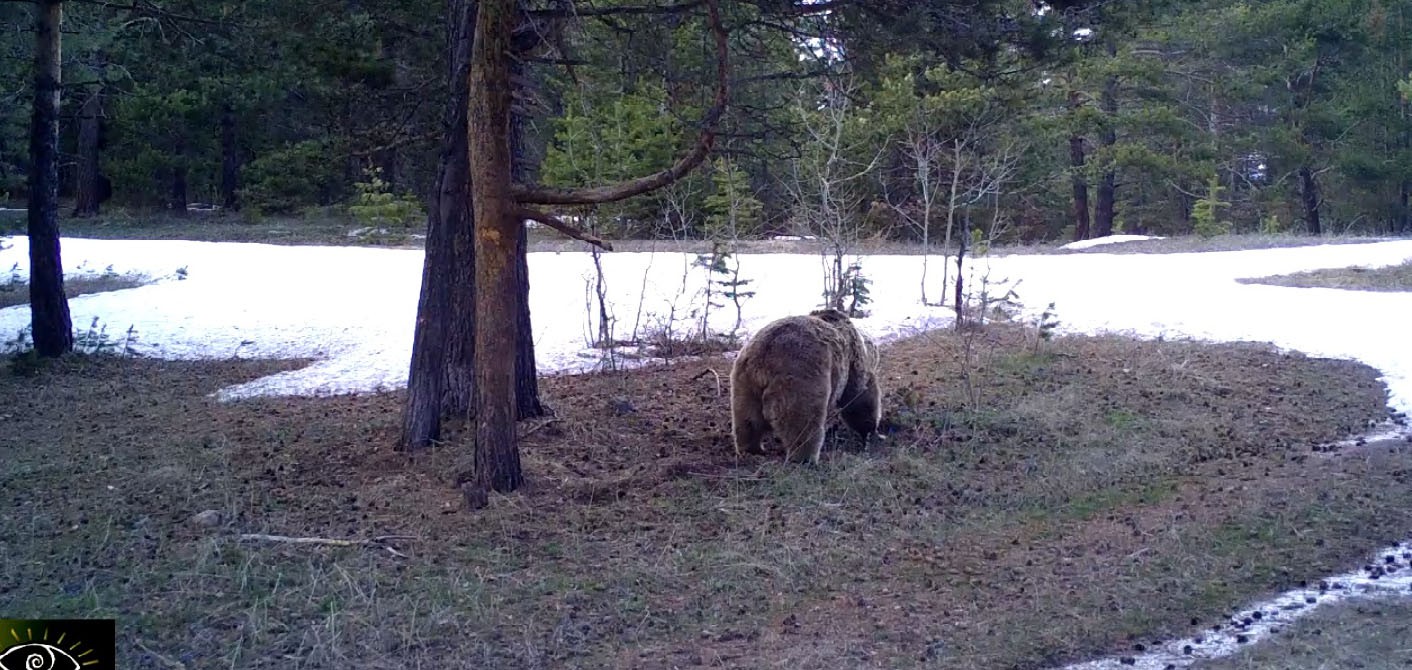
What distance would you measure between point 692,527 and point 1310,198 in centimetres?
4027

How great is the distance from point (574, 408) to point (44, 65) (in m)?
8.10

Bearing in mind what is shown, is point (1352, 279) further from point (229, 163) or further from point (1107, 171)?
point (229, 163)

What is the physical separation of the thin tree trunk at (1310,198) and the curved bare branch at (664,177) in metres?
37.5

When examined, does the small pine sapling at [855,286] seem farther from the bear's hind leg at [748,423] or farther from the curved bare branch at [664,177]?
the curved bare branch at [664,177]

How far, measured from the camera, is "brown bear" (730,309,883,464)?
9789mm

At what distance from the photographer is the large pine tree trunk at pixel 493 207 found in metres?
8.09

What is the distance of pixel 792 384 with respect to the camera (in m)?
9.78

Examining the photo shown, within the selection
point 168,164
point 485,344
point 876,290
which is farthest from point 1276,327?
point 168,164

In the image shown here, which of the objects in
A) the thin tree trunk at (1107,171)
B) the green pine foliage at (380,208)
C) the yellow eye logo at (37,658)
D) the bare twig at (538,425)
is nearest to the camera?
the yellow eye logo at (37,658)

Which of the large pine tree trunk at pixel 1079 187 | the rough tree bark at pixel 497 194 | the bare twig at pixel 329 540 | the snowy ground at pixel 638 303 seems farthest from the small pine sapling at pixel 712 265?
the large pine tree trunk at pixel 1079 187

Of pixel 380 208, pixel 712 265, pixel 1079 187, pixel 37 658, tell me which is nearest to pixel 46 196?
pixel 712 265

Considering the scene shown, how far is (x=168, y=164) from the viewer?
39.5m

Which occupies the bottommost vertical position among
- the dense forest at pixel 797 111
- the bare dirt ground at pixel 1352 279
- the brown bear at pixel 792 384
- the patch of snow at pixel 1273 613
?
the patch of snow at pixel 1273 613

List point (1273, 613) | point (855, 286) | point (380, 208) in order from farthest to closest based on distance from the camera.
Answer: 1. point (380, 208)
2. point (855, 286)
3. point (1273, 613)
